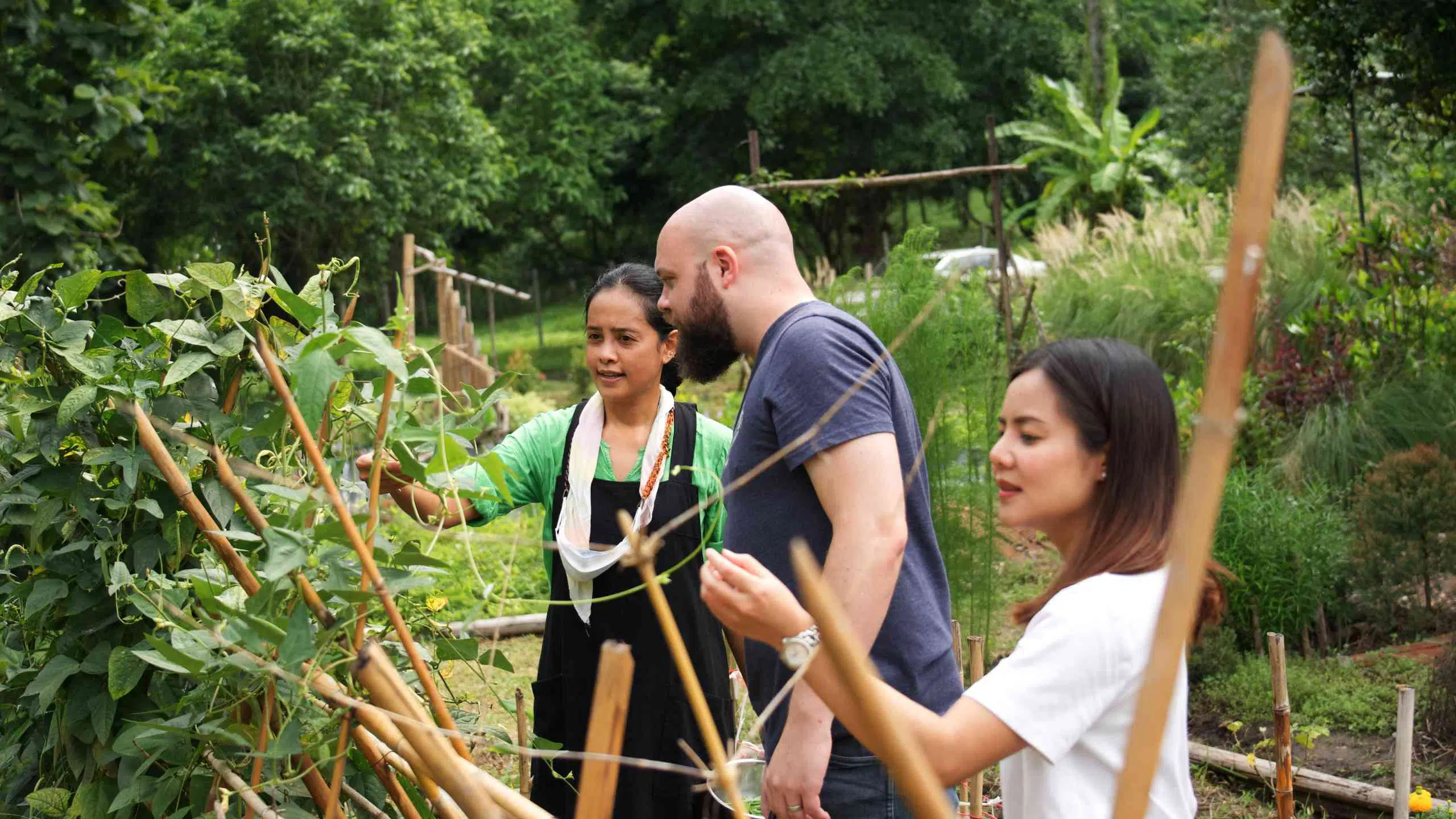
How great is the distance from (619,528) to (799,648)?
1910mm

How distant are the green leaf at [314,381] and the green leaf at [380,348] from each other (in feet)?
0.12

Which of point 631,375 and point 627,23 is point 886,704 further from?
point 627,23

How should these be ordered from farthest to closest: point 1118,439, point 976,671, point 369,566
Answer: point 976,671 → point 1118,439 → point 369,566

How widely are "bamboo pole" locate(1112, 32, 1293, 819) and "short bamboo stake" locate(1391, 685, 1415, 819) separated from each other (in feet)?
8.31

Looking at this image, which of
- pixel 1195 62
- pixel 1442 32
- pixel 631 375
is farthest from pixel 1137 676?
pixel 1195 62

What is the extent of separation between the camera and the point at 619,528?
295 centimetres

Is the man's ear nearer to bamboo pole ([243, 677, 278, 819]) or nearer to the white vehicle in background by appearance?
the white vehicle in background

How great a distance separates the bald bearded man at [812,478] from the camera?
2043 millimetres

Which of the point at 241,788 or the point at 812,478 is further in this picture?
the point at 812,478

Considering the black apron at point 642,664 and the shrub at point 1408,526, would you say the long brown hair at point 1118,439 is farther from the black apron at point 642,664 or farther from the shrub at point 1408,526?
the shrub at point 1408,526

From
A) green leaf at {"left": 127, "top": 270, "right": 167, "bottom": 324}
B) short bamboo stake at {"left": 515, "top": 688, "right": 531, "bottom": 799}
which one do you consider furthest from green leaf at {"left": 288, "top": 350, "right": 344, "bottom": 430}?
short bamboo stake at {"left": 515, "top": 688, "right": 531, "bottom": 799}

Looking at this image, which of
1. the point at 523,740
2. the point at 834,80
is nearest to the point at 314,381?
the point at 523,740

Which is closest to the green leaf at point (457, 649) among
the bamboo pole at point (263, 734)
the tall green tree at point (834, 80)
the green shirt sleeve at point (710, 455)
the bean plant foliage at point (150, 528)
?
the bean plant foliage at point (150, 528)

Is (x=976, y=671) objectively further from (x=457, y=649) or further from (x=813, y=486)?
(x=457, y=649)
